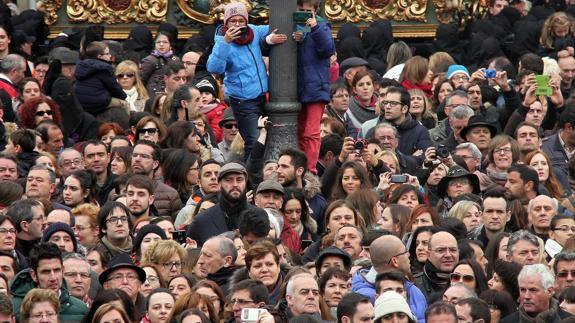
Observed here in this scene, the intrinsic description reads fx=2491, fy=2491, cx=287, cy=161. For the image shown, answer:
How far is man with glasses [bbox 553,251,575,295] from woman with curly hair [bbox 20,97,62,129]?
21.9ft

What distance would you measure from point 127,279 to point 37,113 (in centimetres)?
569

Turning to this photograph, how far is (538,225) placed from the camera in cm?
2247

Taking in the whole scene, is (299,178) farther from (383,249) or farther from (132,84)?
(132,84)

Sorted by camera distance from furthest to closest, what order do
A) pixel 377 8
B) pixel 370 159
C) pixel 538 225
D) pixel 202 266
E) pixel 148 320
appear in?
pixel 377 8, pixel 370 159, pixel 538 225, pixel 202 266, pixel 148 320

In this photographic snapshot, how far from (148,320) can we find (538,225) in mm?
4764

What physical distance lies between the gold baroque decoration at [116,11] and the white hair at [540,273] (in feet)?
49.2

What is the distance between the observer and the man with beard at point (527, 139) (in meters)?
25.1

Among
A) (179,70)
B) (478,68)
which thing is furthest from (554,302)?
(478,68)

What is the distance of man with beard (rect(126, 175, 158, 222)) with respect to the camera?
A: 73.4 ft

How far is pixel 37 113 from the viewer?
82.7 feet

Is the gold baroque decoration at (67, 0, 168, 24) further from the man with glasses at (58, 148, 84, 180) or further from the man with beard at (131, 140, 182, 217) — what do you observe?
the man with beard at (131, 140, 182, 217)

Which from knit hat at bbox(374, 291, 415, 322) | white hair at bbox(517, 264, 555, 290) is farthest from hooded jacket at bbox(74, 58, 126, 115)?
knit hat at bbox(374, 291, 415, 322)

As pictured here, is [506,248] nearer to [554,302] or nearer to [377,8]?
[554,302]

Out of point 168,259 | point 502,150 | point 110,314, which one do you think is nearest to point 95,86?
point 502,150
